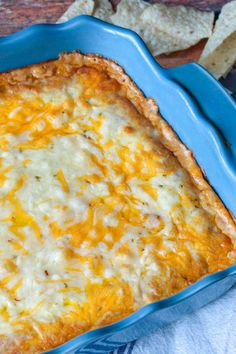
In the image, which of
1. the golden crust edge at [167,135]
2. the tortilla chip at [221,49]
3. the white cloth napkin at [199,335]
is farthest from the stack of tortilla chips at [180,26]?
the white cloth napkin at [199,335]

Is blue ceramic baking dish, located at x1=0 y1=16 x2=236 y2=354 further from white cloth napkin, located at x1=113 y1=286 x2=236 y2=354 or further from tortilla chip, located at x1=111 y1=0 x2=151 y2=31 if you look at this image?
tortilla chip, located at x1=111 y1=0 x2=151 y2=31

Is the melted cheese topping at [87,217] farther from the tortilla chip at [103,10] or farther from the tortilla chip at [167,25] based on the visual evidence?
the tortilla chip at [103,10]

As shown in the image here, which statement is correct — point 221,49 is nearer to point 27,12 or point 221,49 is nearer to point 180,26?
point 180,26

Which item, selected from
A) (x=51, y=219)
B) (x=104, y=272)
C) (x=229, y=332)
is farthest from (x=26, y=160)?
(x=229, y=332)

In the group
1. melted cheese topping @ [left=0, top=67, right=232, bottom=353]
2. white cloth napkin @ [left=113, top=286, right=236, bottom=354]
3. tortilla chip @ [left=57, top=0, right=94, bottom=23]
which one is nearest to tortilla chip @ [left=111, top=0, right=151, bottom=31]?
tortilla chip @ [left=57, top=0, right=94, bottom=23]

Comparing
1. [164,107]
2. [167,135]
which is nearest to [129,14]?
[164,107]

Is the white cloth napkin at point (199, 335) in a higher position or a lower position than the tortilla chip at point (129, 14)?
lower
